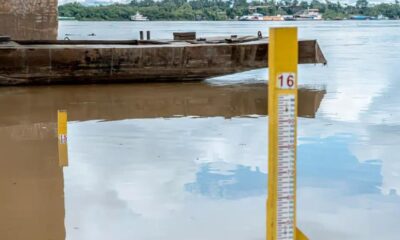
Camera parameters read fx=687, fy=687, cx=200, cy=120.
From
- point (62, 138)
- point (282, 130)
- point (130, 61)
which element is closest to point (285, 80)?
point (282, 130)

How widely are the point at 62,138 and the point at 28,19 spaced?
14220 millimetres

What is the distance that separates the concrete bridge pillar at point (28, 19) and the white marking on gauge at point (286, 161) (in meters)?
19.5

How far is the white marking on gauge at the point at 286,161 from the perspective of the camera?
389 cm

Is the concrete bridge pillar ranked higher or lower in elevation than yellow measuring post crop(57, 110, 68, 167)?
higher

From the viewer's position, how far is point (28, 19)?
22469 mm

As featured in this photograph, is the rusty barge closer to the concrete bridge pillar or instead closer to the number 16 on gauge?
the concrete bridge pillar

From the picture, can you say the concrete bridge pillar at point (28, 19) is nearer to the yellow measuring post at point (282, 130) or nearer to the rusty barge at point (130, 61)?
the rusty barge at point (130, 61)

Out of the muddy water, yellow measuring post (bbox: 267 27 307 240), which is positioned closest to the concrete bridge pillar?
the muddy water

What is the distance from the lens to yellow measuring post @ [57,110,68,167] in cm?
853

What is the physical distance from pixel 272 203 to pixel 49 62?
13700 millimetres

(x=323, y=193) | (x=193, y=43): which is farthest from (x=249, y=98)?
(x=323, y=193)

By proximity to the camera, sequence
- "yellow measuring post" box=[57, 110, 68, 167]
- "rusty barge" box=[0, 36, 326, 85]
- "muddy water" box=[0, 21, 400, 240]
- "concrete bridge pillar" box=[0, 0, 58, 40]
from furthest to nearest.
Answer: "concrete bridge pillar" box=[0, 0, 58, 40], "rusty barge" box=[0, 36, 326, 85], "yellow measuring post" box=[57, 110, 68, 167], "muddy water" box=[0, 21, 400, 240]

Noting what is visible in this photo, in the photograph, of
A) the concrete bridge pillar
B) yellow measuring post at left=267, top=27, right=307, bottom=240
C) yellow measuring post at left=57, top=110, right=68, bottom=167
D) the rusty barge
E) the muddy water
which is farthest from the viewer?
the concrete bridge pillar

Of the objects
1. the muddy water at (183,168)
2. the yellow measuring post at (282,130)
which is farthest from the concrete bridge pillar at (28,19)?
the yellow measuring post at (282,130)
